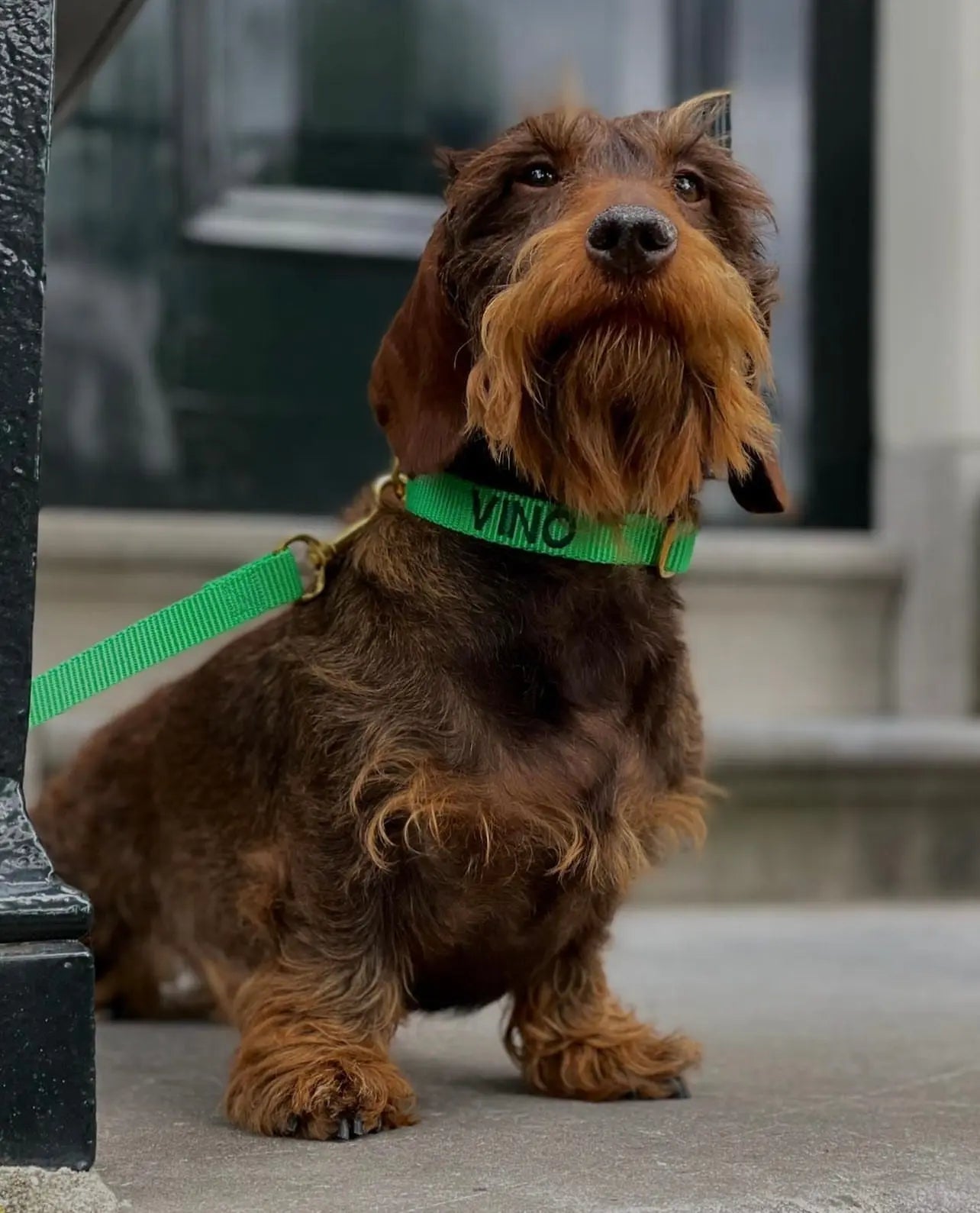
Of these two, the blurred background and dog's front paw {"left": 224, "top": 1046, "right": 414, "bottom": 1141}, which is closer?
dog's front paw {"left": 224, "top": 1046, "right": 414, "bottom": 1141}

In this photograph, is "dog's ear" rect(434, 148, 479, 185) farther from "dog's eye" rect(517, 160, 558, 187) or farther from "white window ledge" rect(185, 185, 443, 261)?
"white window ledge" rect(185, 185, 443, 261)

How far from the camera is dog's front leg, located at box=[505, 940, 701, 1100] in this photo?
1.86 m

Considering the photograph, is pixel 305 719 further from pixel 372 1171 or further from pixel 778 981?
pixel 778 981

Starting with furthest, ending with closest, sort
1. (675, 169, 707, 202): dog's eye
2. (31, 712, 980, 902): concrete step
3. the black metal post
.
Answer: (31, 712, 980, 902): concrete step, (675, 169, 707, 202): dog's eye, the black metal post

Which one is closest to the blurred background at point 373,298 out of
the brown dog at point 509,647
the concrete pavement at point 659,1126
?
the concrete pavement at point 659,1126

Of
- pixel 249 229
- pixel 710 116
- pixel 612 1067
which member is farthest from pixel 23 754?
pixel 249 229

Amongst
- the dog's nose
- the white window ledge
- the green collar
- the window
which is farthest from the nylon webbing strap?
the white window ledge

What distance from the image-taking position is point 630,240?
1479 millimetres

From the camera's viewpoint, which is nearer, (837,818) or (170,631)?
(170,631)

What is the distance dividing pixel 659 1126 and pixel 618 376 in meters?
0.81

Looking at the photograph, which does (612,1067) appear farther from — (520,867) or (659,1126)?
(520,867)

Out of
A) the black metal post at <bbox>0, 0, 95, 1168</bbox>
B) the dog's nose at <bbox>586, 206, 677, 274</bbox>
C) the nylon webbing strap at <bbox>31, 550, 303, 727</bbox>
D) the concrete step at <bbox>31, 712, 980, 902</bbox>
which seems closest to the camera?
the black metal post at <bbox>0, 0, 95, 1168</bbox>

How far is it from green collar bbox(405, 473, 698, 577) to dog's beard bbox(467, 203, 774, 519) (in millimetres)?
27

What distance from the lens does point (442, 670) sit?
1653 millimetres
